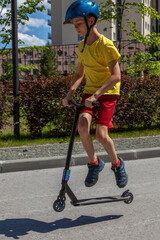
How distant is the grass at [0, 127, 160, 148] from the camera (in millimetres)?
7508

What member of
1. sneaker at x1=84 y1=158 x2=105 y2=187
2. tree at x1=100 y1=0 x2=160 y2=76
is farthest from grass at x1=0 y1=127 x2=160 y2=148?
sneaker at x1=84 y1=158 x2=105 y2=187

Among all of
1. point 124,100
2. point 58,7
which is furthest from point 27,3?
point 58,7

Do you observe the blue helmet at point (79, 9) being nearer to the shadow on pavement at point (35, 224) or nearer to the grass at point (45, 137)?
the shadow on pavement at point (35, 224)

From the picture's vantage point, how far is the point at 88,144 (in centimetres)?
352

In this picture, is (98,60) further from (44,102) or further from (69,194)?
(44,102)

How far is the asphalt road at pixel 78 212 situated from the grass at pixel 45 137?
212 centimetres

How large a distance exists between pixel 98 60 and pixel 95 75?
0.17m

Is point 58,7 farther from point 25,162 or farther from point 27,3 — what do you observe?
point 25,162

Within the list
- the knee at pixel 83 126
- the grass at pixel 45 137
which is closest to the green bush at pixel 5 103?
the grass at pixel 45 137

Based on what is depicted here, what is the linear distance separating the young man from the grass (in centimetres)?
404

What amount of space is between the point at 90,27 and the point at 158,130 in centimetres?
612

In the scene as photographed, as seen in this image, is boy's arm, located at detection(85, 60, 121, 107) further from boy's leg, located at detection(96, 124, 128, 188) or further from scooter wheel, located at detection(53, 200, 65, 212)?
scooter wheel, located at detection(53, 200, 65, 212)

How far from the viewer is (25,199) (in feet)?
13.8

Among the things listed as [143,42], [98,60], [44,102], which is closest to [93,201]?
[98,60]
